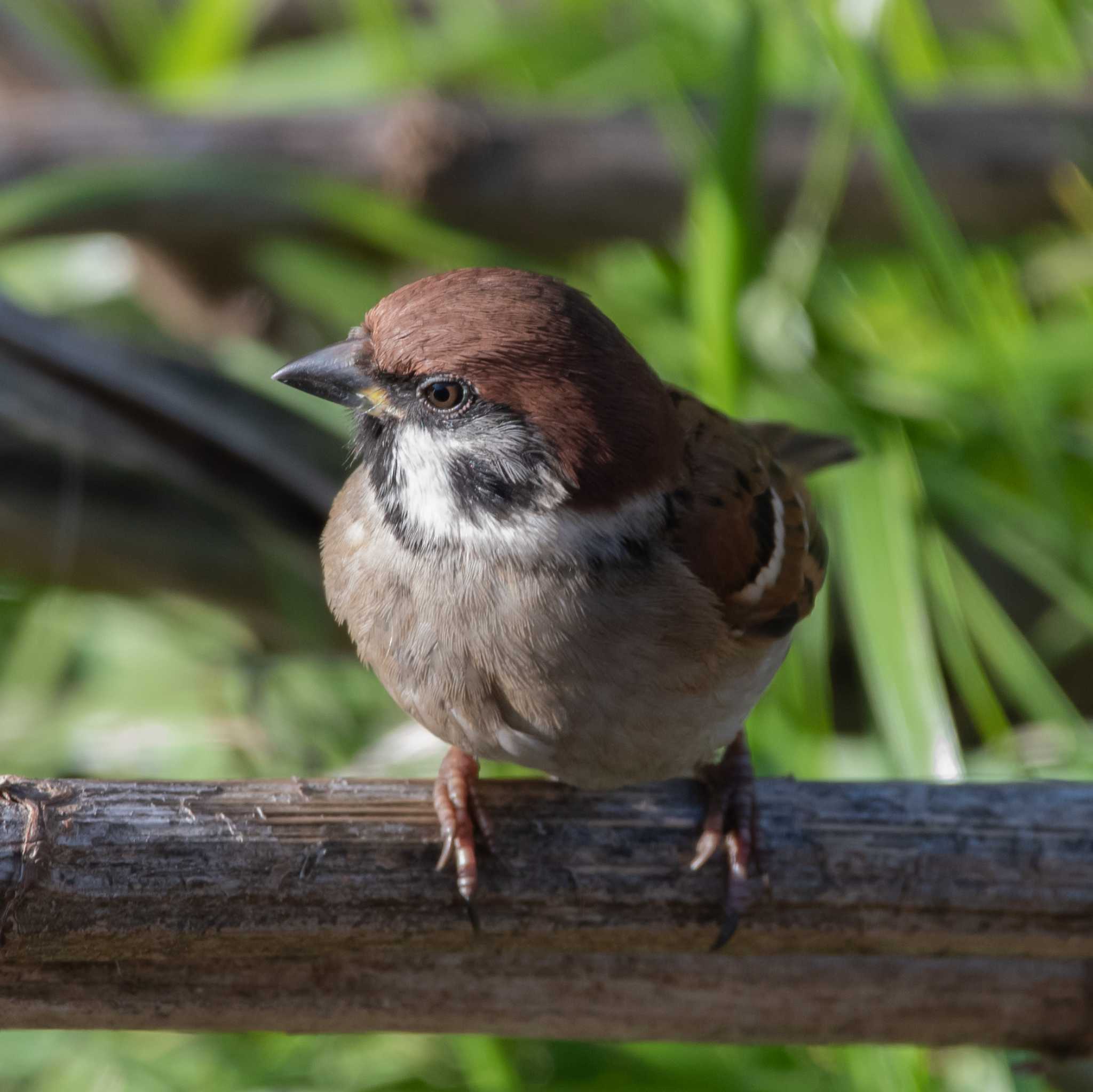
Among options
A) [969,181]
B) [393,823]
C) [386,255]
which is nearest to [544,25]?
[386,255]

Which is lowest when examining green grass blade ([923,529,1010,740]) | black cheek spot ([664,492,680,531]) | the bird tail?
black cheek spot ([664,492,680,531])

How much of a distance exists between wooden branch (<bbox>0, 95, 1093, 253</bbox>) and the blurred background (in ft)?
0.04

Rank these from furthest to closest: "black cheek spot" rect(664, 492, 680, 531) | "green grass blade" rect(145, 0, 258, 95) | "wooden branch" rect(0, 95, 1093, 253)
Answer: "green grass blade" rect(145, 0, 258, 95)
"wooden branch" rect(0, 95, 1093, 253)
"black cheek spot" rect(664, 492, 680, 531)

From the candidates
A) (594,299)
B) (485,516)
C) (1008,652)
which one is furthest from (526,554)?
(594,299)

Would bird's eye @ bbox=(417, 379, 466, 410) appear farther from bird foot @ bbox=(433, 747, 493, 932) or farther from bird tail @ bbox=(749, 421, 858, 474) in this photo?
bird tail @ bbox=(749, 421, 858, 474)

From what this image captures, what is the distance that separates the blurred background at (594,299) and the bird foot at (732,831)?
63 centimetres

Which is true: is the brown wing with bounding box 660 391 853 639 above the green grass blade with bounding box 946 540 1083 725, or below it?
below

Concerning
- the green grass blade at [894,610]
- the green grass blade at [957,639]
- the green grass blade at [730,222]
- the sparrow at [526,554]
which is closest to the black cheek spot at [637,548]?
the sparrow at [526,554]

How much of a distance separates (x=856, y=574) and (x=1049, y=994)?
1.13 meters

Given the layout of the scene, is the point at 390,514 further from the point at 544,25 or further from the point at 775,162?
the point at 544,25

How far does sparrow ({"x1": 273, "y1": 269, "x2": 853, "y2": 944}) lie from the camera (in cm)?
205

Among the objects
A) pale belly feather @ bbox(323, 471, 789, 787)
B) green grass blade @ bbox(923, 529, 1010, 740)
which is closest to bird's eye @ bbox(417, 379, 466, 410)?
pale belly feather @ bbox(323, 471, 789, 787)

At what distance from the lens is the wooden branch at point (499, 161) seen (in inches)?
167

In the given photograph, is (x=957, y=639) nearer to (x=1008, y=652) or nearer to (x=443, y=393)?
(x=1008, y=652)
